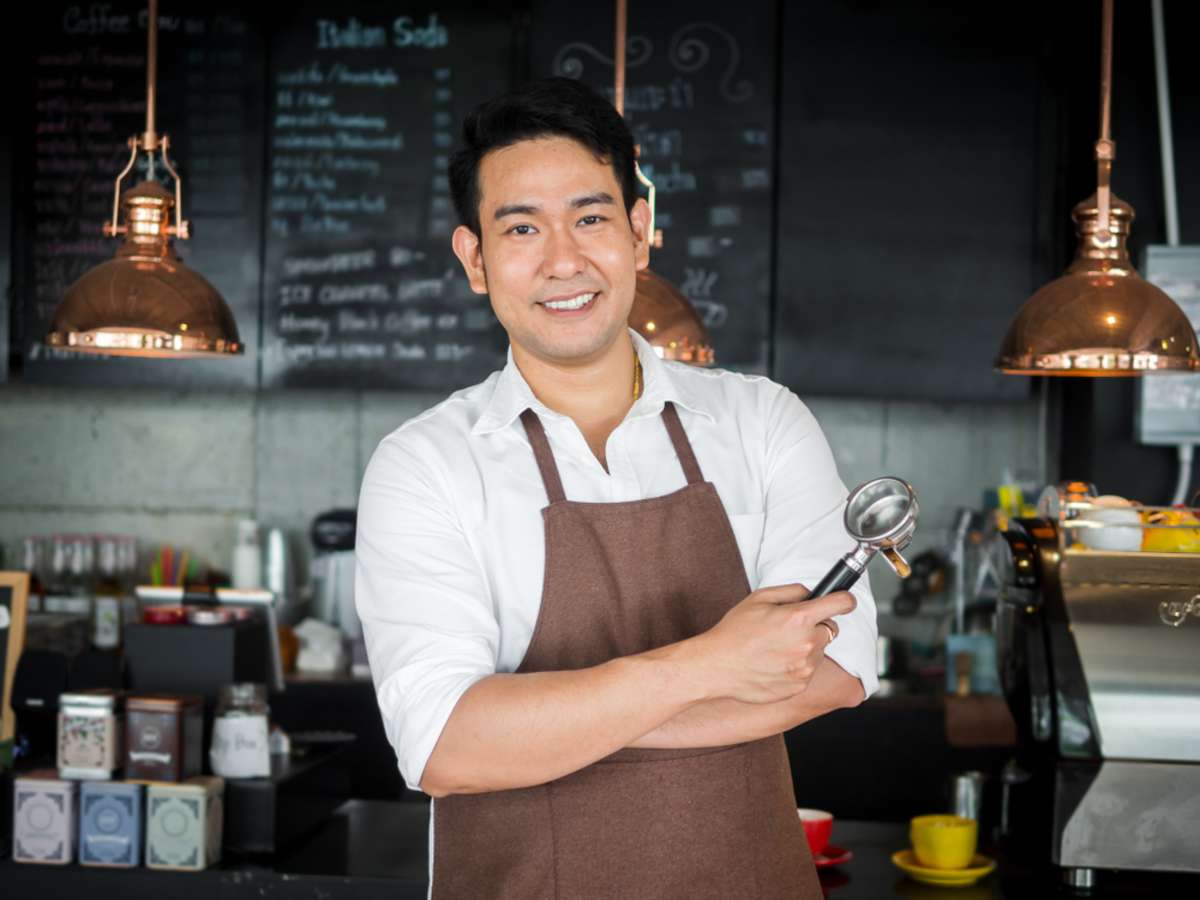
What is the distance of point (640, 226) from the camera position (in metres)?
1.81

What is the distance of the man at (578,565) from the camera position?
4.77 feet

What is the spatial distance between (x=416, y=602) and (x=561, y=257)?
16.9 inches

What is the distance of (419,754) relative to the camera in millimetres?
1429

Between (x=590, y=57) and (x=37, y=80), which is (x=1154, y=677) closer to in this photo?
(x=590, y=57)

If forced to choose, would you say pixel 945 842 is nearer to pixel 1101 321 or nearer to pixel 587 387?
pixel 1101 321

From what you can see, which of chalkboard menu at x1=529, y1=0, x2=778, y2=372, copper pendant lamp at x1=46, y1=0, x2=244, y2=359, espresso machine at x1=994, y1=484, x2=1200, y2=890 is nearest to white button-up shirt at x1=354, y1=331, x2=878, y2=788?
espresso machine at x1=994, y1=484, x2=1200, y2=890

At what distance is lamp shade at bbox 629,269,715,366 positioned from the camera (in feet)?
8.68

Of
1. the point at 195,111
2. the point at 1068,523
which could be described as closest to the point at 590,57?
the point at 195,111

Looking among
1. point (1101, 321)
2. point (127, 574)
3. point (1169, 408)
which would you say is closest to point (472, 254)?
point (1101, 321)

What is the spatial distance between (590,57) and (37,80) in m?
1.61

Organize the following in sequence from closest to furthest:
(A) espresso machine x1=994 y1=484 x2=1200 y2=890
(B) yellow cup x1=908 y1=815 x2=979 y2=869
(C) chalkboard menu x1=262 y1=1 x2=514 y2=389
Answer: (A) espresso machine x1=994 y1=484 x2=1200 y2=890, (B) yellow cup x1=908 y1=815 x2=979 y2=869, (C) chalkboard menu x1=262 y1=1 x2=514 y2=389

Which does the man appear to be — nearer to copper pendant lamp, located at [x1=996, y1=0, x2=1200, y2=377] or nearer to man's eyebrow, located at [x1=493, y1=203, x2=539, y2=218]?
man's eyebrow, located at [x1=493, y1=203, x2=539, y2=218]

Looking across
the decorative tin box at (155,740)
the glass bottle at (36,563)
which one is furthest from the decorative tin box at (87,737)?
the glass bottle at (36,563)

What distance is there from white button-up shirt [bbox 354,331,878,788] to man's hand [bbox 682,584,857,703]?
0.20 m
